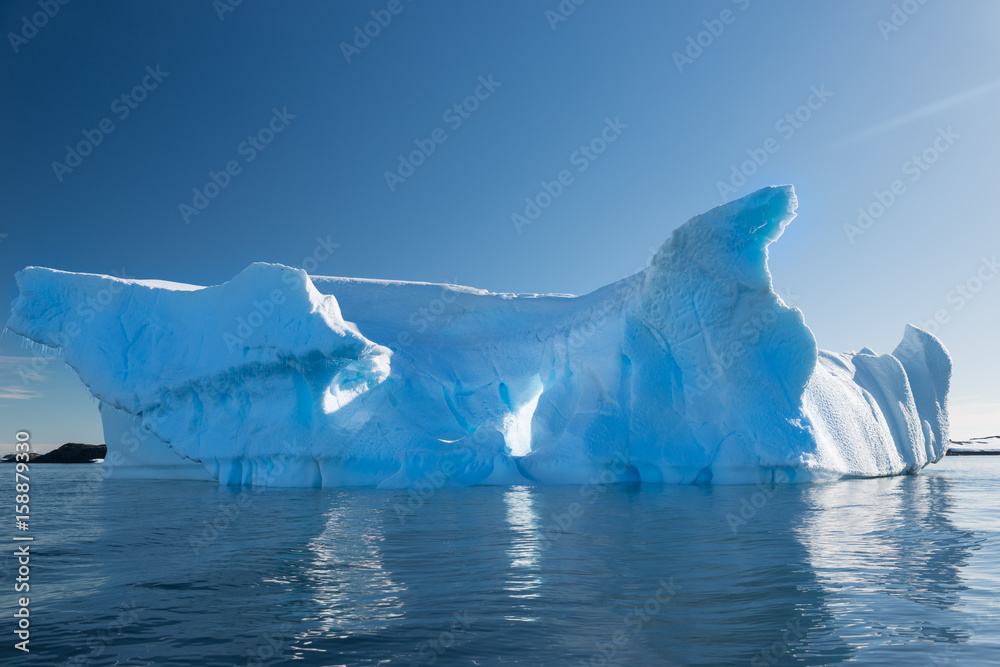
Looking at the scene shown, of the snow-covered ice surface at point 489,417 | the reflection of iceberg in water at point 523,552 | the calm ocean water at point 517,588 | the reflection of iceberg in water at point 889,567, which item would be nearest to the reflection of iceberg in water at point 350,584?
the calm ocean water at point 517,588

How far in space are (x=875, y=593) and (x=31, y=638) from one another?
4512 mm

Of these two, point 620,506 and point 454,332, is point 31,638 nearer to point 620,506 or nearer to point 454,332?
point 620,506

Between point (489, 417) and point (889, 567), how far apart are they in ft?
37.1

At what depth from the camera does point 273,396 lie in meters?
13.1

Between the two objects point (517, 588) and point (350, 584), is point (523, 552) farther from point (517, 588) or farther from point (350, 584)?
point (350, 584)

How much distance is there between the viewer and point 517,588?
4.08m

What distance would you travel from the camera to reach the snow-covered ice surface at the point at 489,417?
39.2ft

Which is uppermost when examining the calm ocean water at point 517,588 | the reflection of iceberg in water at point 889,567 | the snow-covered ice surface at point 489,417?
the snow-covered ice surface at point 489,417

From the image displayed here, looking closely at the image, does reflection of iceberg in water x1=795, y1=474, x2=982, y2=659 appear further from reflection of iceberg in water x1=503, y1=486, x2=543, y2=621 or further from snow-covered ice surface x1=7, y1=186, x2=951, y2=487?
snow-covered ice surface x1=7, y1=186, x2=951, y2=487

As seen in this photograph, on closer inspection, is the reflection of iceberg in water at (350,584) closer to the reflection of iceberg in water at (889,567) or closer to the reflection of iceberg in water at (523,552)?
the reflection of iceberg in water at (523,552)

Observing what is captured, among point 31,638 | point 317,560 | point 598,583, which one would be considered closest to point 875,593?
point 598,583

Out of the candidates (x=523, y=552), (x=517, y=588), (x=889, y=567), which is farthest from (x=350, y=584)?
(x=889, y=567)

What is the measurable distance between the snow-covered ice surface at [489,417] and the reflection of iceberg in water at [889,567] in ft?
12.0

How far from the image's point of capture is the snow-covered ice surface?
1195 centimetres
